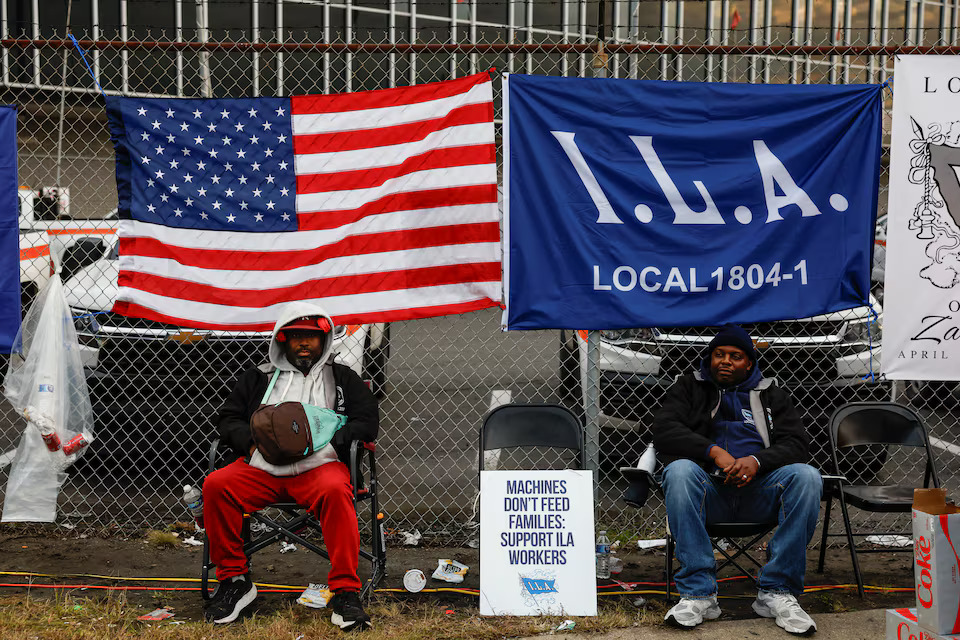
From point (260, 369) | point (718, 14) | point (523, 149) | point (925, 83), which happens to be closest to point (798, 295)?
point (925, 83)

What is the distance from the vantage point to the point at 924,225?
202 inches

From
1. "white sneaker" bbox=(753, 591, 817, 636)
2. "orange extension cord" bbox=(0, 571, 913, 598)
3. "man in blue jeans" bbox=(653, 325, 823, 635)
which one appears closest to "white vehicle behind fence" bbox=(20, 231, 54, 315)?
"orange extension cord" bbox=(0, 571, 913, 598)

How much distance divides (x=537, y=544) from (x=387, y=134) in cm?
232

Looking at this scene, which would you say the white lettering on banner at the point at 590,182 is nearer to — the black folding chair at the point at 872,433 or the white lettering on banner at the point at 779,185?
the white lettering on banner at the point at 779,185

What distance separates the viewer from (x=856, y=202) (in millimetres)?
5117

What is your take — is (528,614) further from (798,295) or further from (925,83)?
(925,83)

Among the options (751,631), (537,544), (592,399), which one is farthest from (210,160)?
(751,631)

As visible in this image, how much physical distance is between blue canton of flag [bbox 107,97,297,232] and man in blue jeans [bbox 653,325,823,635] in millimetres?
2398

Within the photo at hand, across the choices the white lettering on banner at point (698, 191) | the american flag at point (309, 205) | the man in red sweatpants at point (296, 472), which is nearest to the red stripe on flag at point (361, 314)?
the american flag at point (309, 205)

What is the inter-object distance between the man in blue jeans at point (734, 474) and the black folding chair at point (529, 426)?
1.72 ft

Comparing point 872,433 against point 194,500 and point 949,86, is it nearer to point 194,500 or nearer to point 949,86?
point 949,86

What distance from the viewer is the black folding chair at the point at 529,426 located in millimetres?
4957

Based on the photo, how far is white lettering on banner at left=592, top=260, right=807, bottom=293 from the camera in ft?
16.5

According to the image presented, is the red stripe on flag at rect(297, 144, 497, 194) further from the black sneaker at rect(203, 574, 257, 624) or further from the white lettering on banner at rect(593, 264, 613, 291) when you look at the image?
the black sneaker at rect(203, 574, 257, 624)
